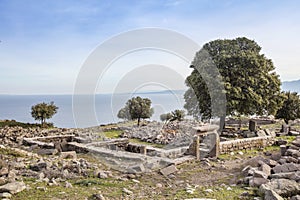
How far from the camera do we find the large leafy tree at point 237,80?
18.8 meters

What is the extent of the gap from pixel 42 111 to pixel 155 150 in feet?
58.3

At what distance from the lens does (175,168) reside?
990 cm

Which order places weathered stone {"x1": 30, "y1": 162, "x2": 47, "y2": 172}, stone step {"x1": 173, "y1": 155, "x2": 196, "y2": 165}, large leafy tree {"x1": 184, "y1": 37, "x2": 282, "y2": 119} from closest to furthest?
1. weathered stone {"x1": 30, "y1": 162, "x2": 47, "y2": 172}
2. stone step {"x1": 173, "y1": 155, "x2": 196, "y2": 165}
3. large leafy tree {"x1": 184, "y1": 37, "x2": 282, "y2": 119}

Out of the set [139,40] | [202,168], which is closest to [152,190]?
[202,168]

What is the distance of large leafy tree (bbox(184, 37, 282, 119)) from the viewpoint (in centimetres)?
1878

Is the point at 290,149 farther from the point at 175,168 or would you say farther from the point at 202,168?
the point at 175,168

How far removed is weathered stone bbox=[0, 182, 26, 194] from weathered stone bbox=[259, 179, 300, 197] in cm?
567

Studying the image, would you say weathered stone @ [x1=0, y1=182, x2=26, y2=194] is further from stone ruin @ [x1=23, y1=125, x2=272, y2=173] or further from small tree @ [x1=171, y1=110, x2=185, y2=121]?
small tree @ [x1=171, y1=110, x2=185, y2=121]

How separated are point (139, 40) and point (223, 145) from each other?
7.62 m

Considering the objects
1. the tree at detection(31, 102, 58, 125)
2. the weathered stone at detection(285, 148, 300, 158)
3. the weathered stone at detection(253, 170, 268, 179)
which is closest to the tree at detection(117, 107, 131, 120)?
the tree at detection(31, 102, 58, 125)

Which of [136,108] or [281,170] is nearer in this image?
[281,170]

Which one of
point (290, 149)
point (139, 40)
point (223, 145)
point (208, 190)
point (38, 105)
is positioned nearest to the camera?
point (208, 190)

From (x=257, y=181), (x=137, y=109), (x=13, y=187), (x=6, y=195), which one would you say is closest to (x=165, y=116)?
(x=137, y=109)

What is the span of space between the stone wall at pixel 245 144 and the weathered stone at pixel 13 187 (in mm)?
9175
